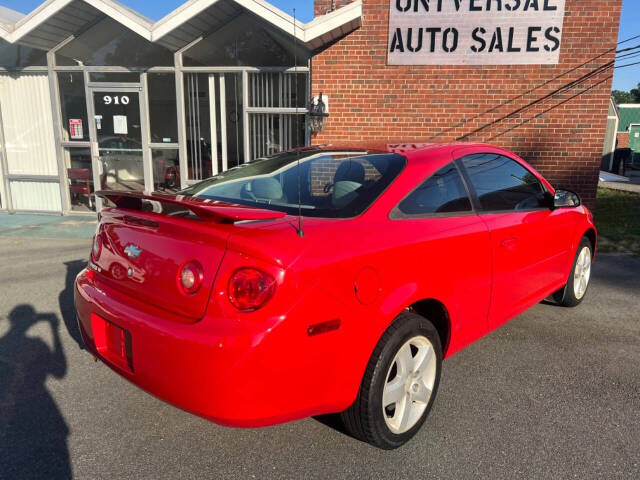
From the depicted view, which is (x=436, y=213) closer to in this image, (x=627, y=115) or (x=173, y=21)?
(x=173, y=21)

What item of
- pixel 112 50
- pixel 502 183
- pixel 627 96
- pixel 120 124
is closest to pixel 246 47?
pixel 112 50

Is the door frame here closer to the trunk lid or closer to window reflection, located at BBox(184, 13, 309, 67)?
window reflection, located at BBox(184, 13, 309, 67)

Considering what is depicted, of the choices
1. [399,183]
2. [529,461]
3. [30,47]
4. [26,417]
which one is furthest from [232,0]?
[529,461]

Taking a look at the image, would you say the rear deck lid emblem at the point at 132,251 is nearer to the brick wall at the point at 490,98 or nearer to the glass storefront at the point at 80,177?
the brick wall at the point at 490,98

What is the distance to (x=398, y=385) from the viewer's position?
8.01 feet

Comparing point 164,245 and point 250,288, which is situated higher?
point 164,245

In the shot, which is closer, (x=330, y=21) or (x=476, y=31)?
(x=330, y=21)

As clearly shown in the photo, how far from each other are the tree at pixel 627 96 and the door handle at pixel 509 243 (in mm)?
101530

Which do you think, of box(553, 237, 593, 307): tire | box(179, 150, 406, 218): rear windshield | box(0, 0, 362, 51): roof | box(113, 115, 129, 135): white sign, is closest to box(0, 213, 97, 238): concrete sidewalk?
box(113, 115, 129, 135): white sign

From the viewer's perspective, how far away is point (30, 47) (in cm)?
924

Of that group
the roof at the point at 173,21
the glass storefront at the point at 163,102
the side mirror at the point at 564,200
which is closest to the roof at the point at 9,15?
the roof at the point at 173,21

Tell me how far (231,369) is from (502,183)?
2411 millimetres

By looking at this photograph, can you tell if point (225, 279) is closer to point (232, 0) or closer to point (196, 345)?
point (196, 345)

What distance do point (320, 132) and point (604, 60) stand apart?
467 centimetres
